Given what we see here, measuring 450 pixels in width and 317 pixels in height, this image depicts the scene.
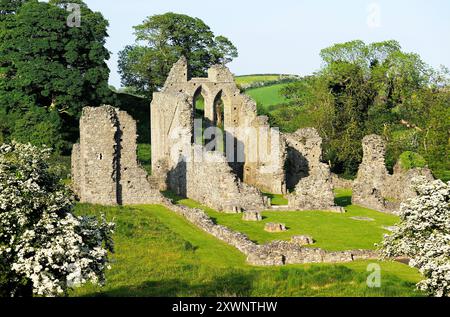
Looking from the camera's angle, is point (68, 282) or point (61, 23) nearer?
point (68, 282)

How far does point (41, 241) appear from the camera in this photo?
16969 millimetres

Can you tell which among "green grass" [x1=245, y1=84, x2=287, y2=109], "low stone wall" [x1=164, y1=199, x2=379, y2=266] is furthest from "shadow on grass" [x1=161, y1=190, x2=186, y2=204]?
"green grass" [x1=245, y1=84, x2=287, y2=109]

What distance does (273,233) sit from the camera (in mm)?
33875

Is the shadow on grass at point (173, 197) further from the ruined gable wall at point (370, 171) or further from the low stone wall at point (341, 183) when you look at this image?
the low stone wall at point (341, 183)

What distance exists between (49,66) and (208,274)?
36346 mm

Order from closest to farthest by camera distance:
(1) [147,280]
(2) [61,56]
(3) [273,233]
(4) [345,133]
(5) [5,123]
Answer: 1. (1) [147,280]
2. (3) [273,233]
3. (5) [5,123]
4. (2) [61,56]
5. (4) [345,133]

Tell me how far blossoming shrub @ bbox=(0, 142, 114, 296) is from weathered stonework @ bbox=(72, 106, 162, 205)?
22441mm

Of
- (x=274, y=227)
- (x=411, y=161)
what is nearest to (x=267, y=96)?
(x=411, y=161)

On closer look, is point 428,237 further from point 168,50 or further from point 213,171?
point 168,50

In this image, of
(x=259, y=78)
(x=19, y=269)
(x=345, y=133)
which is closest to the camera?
(x=19, y=269)

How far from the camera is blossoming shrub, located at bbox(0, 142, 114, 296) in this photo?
16.6 m
